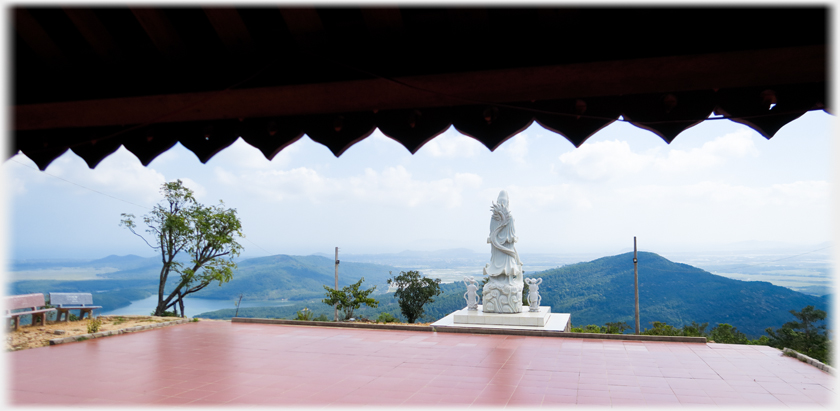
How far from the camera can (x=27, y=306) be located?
28.7 feet

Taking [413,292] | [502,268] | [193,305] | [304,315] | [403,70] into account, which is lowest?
[193,305]

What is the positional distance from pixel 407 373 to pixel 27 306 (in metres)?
7.91

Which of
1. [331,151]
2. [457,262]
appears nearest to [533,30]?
[331,151]

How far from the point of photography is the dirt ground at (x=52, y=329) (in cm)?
691

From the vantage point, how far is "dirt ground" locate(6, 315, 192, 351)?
6.91 m

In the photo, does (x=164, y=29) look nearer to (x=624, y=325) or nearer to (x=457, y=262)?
(x=624, y=325)

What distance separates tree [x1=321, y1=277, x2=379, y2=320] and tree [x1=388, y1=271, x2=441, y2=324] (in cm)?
162

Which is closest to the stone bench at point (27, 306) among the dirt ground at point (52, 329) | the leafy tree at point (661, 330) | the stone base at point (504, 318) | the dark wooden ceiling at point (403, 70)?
the dirt ground at point (52, 329)

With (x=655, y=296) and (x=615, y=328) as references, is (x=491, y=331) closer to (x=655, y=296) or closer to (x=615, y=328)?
(x=615, y=328)

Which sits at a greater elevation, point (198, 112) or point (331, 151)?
point (198, 112)

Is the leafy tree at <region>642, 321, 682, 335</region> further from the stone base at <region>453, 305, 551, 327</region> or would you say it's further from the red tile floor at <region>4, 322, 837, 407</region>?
the red tile floor at <region>4, 322, 837, 407</region>

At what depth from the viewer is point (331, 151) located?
2293 mm

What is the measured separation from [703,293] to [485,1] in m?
21.9

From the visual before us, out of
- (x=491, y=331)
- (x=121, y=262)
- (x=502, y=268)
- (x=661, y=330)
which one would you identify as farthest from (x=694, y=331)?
(x=121, y=262)
